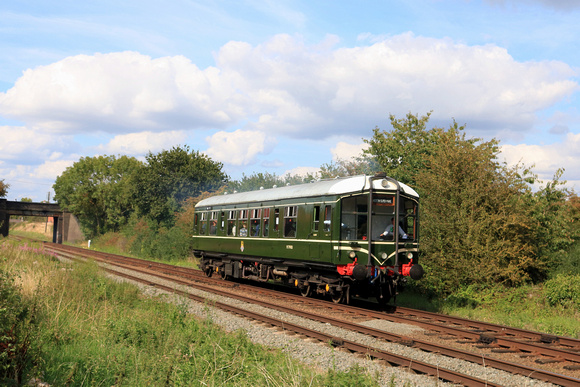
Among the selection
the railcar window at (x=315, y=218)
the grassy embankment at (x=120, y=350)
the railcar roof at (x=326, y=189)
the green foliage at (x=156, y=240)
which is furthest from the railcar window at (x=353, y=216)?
the green foliage at (x=156, y=240)

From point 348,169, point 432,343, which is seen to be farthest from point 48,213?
point 432,343

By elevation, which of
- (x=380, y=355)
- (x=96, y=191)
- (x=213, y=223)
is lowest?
(x=380, y=355)

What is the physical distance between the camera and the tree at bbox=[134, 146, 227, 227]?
1799 inches

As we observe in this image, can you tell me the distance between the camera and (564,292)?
14.4m

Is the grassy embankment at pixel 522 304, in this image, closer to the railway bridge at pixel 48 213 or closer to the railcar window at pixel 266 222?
the railcar window at pixel 266 222

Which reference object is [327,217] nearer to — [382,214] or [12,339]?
[382,214]

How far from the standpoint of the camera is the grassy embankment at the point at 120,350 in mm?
6203

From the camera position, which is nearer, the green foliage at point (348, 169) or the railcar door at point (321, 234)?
the railcar door at point (321, 234)

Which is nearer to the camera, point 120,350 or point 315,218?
point 120,350

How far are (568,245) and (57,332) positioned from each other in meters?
16.8

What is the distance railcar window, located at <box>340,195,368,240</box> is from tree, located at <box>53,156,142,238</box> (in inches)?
1980

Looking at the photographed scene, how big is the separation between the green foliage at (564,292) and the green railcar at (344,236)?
395 centimetres

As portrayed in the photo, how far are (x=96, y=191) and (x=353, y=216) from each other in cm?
5572

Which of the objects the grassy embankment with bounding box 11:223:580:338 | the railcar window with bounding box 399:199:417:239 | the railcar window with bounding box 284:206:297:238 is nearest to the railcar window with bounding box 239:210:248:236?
the railcar window with bounding box 284:206:297:238
